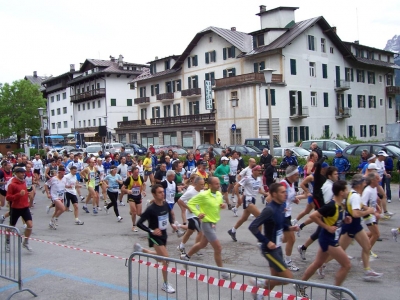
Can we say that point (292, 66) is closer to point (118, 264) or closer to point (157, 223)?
point (118, 264)

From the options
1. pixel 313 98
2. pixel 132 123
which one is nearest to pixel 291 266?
pixel 313 98

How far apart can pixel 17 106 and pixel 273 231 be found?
62.4 meters

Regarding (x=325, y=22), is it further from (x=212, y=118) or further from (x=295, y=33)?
(x=212, y=118)

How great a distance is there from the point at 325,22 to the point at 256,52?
843cm

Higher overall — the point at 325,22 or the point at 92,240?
the point at 325,22

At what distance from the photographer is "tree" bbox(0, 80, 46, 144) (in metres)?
61.1

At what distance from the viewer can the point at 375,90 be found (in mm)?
55875

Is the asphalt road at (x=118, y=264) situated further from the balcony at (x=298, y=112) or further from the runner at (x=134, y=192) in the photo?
the balcony at (x=298, y=112)

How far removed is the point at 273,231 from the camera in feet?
18.3

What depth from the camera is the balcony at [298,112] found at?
4431 cm

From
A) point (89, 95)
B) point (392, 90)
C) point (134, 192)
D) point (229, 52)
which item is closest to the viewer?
point (134, 192)

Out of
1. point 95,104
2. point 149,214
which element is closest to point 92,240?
point 149,214

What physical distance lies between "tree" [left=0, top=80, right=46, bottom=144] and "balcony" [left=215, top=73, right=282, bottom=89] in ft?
98.8

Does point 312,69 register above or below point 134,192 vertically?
above
